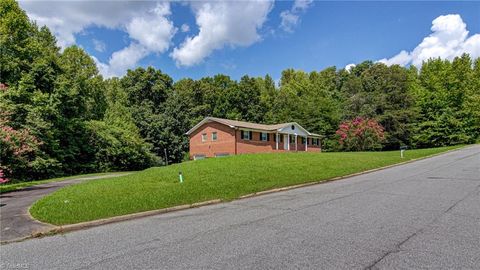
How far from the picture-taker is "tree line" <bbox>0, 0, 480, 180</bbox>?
91.8 feet

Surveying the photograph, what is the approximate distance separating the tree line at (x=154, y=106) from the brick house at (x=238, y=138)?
8.05 m

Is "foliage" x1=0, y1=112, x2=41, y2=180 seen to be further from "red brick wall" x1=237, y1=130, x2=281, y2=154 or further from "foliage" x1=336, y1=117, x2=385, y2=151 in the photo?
"foliage" x1=336, y1=117, x2=385, y2=151

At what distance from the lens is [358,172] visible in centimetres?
1744

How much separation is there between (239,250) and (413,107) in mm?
51615

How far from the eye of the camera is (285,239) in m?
5.66

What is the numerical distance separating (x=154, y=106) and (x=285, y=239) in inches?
1895

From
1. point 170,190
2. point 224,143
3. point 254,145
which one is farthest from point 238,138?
point 170,190

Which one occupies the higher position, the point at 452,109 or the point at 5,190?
the point at 452,109

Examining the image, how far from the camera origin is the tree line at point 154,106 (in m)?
28.0

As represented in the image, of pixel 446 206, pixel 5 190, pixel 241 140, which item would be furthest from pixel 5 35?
pixel 446 206

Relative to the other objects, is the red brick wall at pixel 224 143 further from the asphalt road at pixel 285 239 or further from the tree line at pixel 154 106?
the asphalt road at pixel 285 239

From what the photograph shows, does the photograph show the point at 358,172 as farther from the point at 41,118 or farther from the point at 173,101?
the point at 173,101

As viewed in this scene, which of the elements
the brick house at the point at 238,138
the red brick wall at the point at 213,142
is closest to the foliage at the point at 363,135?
the brick house at the point at 238,138

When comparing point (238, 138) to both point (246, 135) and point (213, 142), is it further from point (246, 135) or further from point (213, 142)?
point (213, 142)
